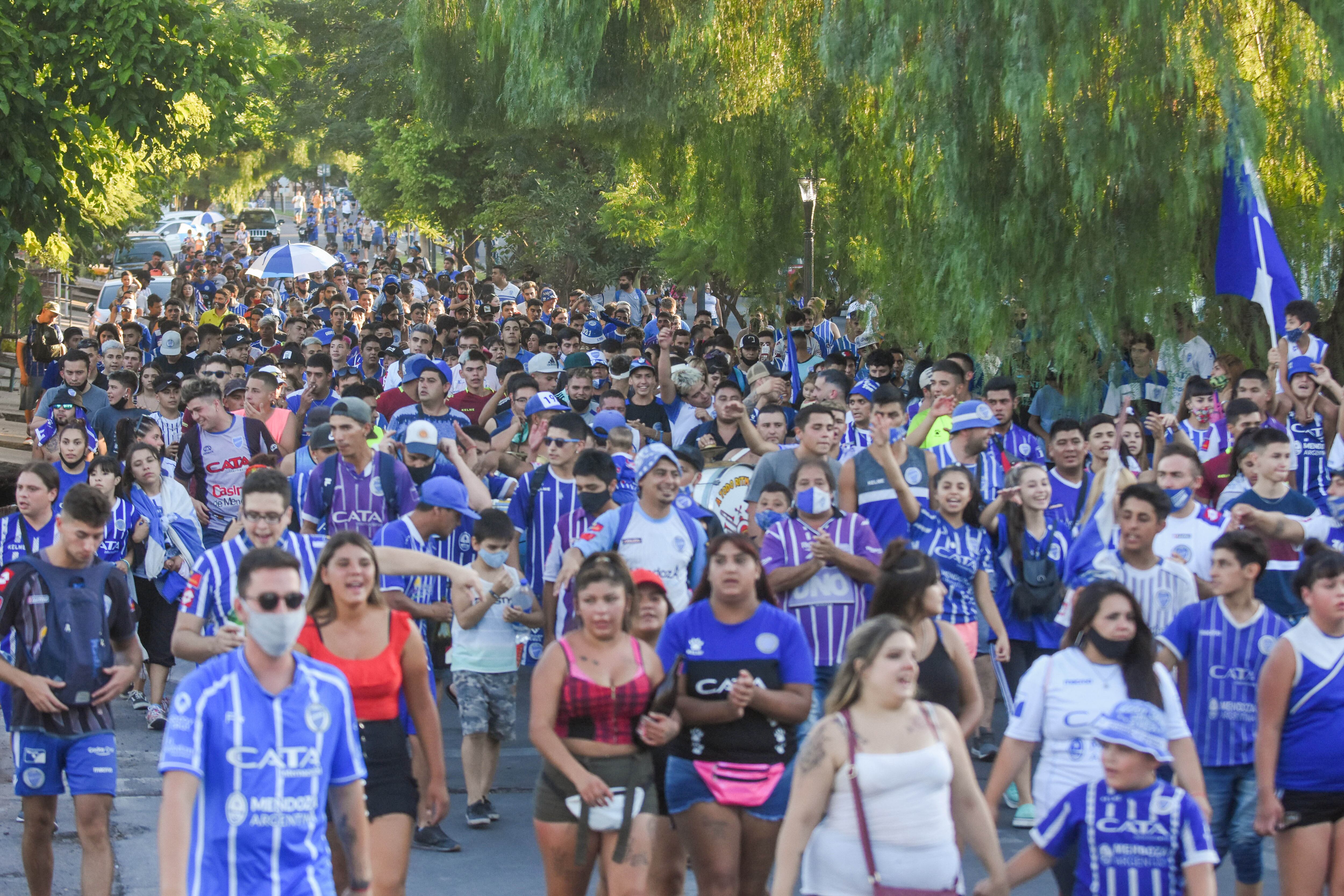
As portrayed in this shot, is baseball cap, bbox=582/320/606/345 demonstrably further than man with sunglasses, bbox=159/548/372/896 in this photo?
Yes

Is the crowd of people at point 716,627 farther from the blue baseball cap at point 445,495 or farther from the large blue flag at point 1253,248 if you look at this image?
the large blue flag at point 1253,248

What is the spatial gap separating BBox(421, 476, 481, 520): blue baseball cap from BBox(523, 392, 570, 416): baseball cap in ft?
7.60

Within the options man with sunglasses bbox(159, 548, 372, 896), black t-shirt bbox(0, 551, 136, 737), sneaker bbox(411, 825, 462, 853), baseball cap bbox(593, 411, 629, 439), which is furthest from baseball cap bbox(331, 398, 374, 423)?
man with sunglasses bbox(159, 548, 372, 896)

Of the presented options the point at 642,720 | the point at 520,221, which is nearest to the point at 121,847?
the point at 642,720

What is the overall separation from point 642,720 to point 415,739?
98 centimetres

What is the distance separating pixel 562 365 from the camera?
1491 centimetres

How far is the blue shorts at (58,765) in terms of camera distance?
21.6 ft

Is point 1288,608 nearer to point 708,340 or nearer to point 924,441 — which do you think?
point 924,441

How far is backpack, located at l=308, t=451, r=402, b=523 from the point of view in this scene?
8.77 m

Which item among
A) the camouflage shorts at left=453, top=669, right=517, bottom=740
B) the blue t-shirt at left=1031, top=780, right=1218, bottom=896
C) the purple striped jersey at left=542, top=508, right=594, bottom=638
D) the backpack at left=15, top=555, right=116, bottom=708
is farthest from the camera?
the purple striped jersey at left=542, top=508, right=594, bottom=638

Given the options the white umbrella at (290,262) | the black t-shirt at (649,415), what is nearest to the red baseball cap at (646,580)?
the black t-shirt at (649,415)

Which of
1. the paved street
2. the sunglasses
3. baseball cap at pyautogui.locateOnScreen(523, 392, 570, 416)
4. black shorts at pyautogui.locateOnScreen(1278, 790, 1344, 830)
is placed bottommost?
the paved street

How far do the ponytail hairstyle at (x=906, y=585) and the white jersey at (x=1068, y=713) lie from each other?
1.60ft

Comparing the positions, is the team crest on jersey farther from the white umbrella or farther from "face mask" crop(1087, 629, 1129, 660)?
the white umbrella
